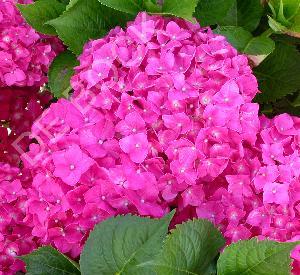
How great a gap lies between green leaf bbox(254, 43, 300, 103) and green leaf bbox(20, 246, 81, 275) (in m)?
0.51

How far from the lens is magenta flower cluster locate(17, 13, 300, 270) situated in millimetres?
940

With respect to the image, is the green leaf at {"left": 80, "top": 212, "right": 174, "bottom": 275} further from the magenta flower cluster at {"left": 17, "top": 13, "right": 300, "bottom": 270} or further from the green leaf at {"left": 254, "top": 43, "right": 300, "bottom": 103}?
the green leaf at {"left": 254, "top": 43, "right": 300, "bottom": 103}

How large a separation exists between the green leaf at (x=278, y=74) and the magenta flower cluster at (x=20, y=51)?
1.29 ft

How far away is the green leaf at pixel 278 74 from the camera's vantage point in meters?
1.25

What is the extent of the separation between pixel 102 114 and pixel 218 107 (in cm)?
17

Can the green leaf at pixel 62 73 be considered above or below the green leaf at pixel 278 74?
above

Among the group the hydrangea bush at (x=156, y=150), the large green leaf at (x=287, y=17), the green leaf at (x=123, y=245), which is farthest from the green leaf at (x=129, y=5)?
the green leaf at (x=123, y=245)

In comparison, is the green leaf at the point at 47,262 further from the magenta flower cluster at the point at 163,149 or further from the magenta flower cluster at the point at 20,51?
the magenta flower cluster at the point at 20,51

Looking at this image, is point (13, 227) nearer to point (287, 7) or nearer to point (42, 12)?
point (42, 12)

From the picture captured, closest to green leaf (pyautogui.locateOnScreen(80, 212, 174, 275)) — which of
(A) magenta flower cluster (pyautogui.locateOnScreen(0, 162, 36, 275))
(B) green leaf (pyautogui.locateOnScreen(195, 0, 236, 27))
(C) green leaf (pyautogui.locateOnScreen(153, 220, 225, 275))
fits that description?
(C) green leaf (pyautogui.locateOnScreen(153, 220, 225, 275))

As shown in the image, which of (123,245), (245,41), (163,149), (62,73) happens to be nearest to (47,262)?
(123,245)

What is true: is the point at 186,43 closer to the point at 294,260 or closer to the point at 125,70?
the point at 125,70

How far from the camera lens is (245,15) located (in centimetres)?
124

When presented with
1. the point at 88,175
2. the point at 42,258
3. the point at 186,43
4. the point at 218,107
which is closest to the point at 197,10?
the point at 186,43
